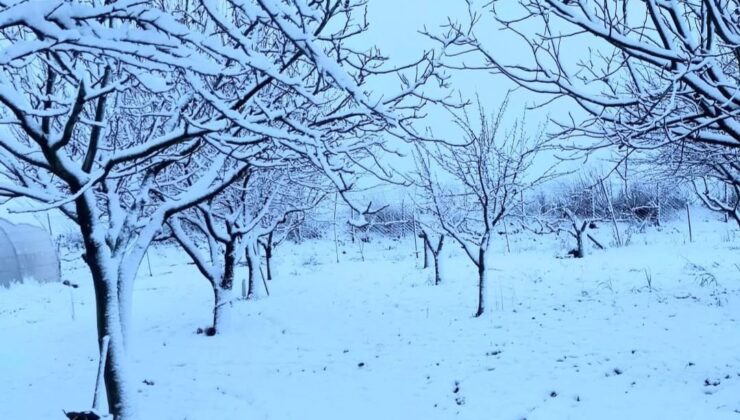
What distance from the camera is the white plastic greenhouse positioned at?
69.4 feet

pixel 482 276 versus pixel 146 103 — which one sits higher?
pixel 146 103

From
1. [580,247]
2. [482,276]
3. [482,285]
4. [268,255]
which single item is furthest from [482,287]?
[580,247]

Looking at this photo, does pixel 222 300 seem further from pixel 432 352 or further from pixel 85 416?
pixel 85 416

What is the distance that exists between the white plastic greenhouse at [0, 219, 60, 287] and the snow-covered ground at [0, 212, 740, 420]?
8.87 meters

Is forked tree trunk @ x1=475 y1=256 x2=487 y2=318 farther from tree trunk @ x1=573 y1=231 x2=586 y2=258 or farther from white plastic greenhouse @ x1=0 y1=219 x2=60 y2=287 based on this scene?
white plastic greenhouse @ x1=0 y1=219 x2=60 y2=287

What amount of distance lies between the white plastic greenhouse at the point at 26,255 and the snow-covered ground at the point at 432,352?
8.87m

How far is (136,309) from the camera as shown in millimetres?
13789

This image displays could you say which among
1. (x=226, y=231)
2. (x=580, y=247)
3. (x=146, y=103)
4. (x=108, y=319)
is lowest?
(x=580, y=247)

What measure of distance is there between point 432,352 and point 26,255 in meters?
21.4

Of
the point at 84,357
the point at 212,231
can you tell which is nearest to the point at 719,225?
the point at 212,231

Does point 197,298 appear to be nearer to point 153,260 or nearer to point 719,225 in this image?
point 153,260

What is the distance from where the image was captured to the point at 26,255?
2195 centimetres

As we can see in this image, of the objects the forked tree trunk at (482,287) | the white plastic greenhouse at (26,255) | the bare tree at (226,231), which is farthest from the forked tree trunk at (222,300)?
the white plastic greenhouse at (26,255)

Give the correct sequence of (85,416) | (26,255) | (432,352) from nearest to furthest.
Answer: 1. (85,416)
2. (432,352)
3. (26,255)
